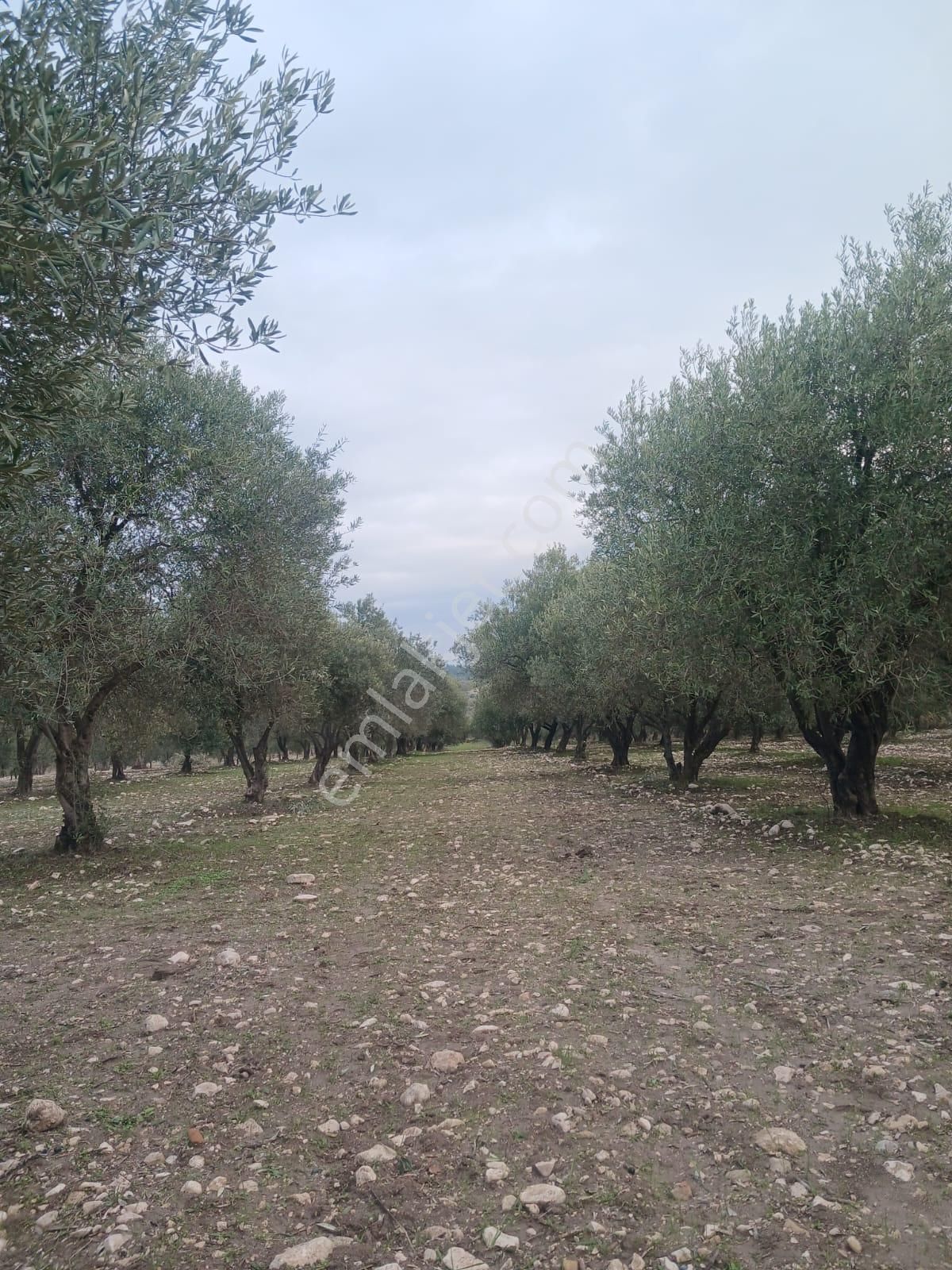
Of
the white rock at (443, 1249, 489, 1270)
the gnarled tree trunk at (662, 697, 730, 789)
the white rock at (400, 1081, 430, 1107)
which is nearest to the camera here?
the white rock at (443, 1249, 489, 1270)

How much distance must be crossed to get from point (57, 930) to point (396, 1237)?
7726mm

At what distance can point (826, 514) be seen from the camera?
12898 millimetres

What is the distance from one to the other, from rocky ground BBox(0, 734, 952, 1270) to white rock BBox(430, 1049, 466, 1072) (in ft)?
0.12

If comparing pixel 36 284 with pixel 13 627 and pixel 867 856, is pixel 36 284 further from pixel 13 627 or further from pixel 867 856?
pixel 867 856

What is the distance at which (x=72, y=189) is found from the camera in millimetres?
4250

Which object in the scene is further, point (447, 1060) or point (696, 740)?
point (696, 740)

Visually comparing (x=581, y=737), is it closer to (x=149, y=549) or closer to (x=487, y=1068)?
(x=149, y=549)

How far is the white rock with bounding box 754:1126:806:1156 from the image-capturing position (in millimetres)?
4199

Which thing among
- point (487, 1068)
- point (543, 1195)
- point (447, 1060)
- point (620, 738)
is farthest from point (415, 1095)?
point (620, 738)

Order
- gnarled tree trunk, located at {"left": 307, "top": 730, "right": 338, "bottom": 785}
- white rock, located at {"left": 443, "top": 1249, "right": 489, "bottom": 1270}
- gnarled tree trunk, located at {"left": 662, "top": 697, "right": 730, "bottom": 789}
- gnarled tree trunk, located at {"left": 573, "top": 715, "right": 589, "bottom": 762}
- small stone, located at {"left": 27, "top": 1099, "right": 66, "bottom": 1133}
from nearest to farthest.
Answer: white rock, located at {"left": 443, "top": 1249, "right": 489, "bottom": 1270} → small stone, located at {"left": 27, "top": 1099, "right": 66, "bottom": 1133} → gnarled tree trunk, located at {"left": 662, "top": 697, "right": 730, "bottom": 789} → gnarled tree trunk, located at {"left": 307, "top": 730, "right": 338, "bottom": 785} → gnarled tree trunk, located at {"left": 573, "top": 715, "right": 589, "bottom": 762}

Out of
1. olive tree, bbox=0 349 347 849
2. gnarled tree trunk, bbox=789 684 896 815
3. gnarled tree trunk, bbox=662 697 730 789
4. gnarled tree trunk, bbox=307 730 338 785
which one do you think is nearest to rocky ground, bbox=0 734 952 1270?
gnarled tree trunk, bbox=789 684 896 815

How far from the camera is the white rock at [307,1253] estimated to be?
344 cm

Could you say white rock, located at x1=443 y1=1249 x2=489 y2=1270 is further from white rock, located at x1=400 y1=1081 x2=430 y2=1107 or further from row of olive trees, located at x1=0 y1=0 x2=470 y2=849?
row of olive trees, located at x1=0 y1=0 x2=470 y2=849

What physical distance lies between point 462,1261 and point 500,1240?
0.22 meters
